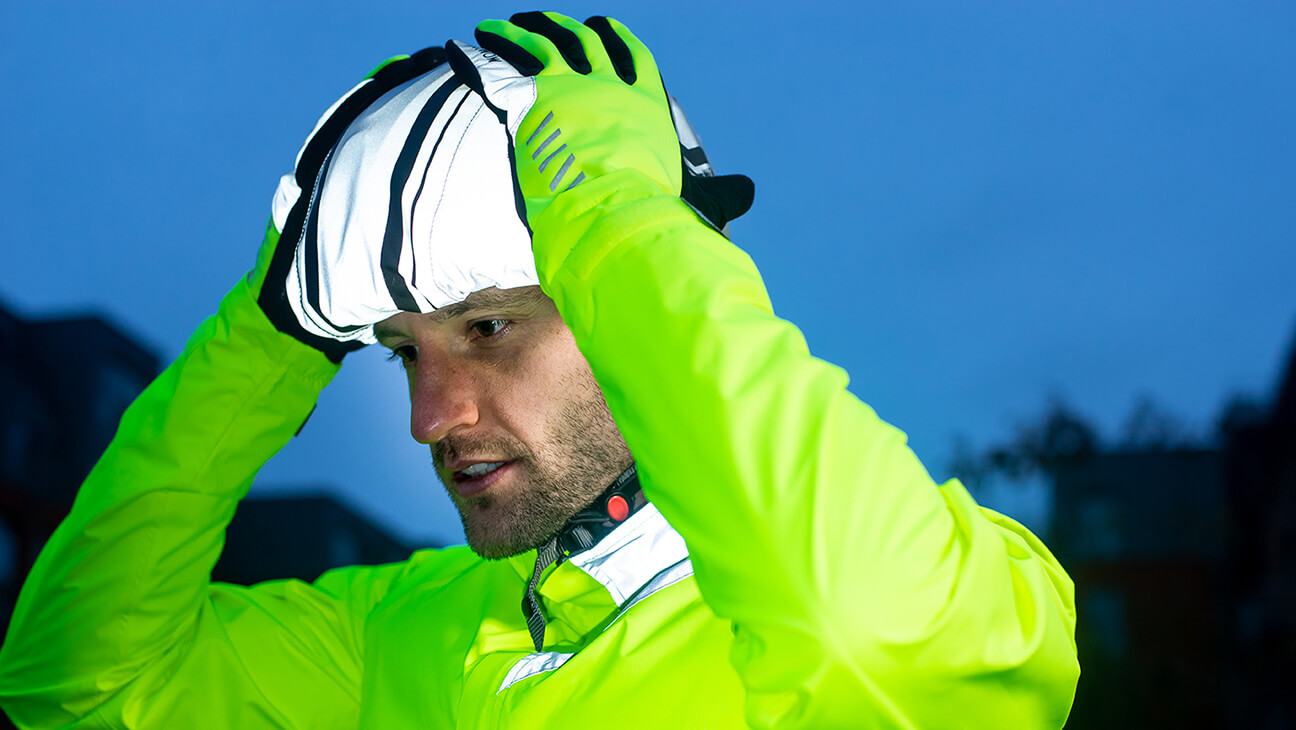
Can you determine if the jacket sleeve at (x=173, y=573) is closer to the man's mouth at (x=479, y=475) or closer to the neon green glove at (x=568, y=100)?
the man's mouth at (x=479, y=475)

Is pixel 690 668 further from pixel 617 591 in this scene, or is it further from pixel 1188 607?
pixel 1188 607

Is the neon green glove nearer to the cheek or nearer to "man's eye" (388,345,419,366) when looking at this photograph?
the cheek

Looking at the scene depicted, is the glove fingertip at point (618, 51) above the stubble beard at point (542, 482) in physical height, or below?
above

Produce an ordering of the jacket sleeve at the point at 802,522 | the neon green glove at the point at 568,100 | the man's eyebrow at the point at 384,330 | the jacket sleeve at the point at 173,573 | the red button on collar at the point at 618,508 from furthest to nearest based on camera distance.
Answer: the jacket sleeve at the point at 173,573
the man's eyebrow at the point at 384,330
the red button on collar at the point at 618,508
the neon green glove at the point at 568,100
the jacket sleeve at the point at 802,522

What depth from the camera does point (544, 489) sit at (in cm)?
145

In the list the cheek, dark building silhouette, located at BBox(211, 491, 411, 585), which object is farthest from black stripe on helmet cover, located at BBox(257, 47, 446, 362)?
dark building silhouette, located at BBox(211, 491, 411, 585)

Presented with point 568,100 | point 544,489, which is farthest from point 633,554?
point 568,100

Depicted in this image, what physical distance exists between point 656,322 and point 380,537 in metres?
17.9

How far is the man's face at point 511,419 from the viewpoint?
4.76 feet

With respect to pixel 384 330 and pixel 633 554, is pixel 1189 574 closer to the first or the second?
pixel 633 554

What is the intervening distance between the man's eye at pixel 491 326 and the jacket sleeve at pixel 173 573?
435 mm

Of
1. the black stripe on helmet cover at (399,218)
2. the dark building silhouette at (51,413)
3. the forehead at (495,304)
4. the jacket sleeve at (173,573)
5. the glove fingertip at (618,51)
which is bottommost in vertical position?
the dark building silhouette at (51,413)

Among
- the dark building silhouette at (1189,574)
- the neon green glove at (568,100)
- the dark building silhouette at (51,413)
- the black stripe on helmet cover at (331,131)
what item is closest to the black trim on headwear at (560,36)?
the neon green glove at (568,100)

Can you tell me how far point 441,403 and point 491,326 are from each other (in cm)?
14
